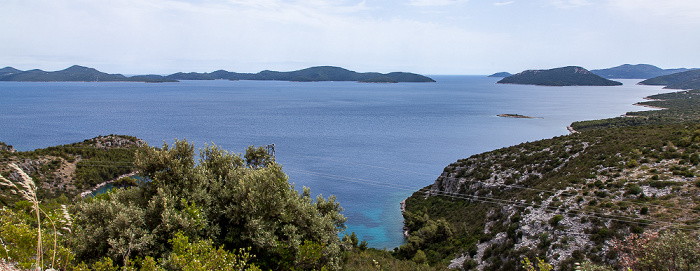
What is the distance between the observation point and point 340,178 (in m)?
61.0

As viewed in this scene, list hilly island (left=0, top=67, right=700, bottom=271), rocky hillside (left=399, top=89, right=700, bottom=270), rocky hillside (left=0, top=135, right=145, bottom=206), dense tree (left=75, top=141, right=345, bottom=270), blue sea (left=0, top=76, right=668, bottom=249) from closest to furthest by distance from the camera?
hilly island (left=0, top=67, right=700, bottom=271) → dense tree (left=75, top=141, right=345, bottom=270) → rocky hillside (left=399, top=89, right=700, bottom=270) → rocky hillside (left=0, top=135, right=145, bottom=206) → blue sea (left=0, top=76, right=668, bottom=249)

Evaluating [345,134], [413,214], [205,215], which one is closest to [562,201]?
[413,214]

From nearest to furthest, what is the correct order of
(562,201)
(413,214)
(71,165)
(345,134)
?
1. (562,201)
2. (413,214)
3. (71,165)
4. (345,134)

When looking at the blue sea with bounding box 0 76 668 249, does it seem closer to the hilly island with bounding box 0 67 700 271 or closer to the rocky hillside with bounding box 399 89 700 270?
the rocky hillside with bounding box 399 89 700 270

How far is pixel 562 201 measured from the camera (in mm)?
29672

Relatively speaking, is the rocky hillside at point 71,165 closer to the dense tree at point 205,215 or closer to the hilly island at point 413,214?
the hilly island at point 413,214

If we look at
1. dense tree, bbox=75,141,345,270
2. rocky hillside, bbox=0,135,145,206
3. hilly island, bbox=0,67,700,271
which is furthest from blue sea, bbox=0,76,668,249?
dense tree, bbox=75,141,345,270

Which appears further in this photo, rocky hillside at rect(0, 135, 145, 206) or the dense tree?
rocky hillside at rect(0, 135, 145, 206)

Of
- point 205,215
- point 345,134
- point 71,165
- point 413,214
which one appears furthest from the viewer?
point 345,134

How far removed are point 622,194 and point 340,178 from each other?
128 feet

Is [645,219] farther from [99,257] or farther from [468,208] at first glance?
[99,257]

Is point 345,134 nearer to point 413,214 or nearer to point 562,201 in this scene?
point 413,214

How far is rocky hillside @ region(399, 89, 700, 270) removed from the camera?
24.3 metres

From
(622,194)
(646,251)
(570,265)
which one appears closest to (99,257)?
(646,251)
